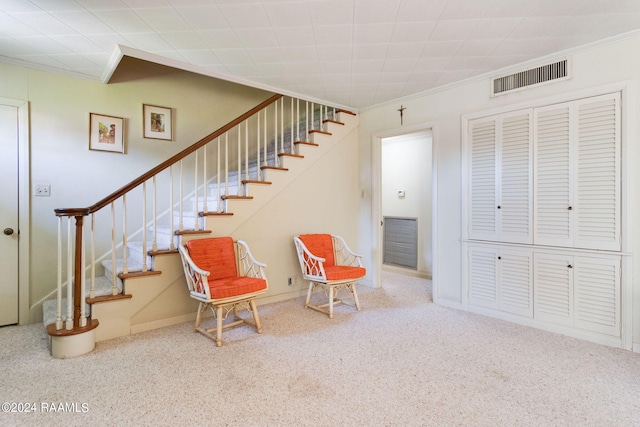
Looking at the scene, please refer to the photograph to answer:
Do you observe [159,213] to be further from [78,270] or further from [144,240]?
[78,270]

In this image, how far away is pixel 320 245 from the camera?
377 centimetres

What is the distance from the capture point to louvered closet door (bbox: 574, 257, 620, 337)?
2537 millimetres

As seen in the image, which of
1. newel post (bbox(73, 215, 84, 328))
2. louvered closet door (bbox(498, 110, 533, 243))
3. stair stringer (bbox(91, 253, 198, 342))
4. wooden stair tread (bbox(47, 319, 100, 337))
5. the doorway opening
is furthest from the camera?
the doorway opening

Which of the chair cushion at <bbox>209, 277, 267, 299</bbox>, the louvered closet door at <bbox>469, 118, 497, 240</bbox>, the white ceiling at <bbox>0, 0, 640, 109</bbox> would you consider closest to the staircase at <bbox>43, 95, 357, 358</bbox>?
the chair cushion at <bbox>209, 277, 267, 299</bbox>

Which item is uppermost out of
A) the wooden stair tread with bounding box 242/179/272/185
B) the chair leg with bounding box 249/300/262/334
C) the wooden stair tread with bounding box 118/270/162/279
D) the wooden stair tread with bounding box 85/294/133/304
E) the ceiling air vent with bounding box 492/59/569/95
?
the ceiling air vent with bounding box 492/59/569/95

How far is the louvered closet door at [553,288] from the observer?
2758 mm

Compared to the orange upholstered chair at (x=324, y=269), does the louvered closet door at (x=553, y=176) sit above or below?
above

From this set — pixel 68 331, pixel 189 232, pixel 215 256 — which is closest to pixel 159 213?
pixel 189 232

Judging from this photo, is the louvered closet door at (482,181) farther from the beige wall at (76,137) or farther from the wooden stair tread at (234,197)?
the beige wall at (76,137)

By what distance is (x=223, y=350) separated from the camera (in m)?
2.47

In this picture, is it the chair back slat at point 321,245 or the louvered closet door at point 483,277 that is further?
the chair back slat at point 321,245

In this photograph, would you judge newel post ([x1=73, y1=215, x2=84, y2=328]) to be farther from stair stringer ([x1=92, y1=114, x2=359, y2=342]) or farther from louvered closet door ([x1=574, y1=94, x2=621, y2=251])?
louvered closet door ([x1=574, y1=94, x2=621, y2=251])

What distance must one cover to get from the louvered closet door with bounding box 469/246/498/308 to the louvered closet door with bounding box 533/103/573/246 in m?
0.47

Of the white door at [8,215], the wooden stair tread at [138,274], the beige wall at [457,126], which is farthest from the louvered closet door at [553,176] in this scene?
the white door at [8,215]
